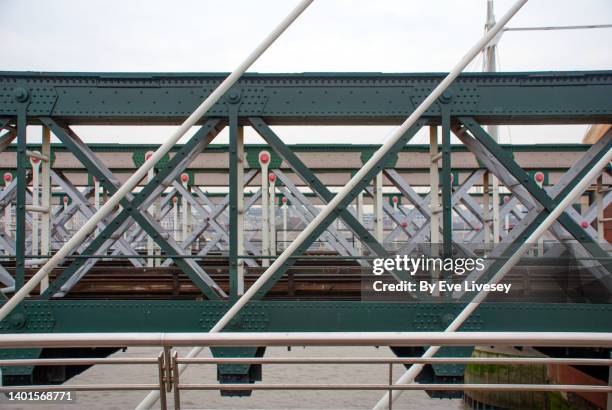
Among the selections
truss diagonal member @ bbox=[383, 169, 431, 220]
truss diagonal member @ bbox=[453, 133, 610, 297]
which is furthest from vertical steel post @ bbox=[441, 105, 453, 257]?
truss diagonal member @ bbox=[383, 169, 431, 220]

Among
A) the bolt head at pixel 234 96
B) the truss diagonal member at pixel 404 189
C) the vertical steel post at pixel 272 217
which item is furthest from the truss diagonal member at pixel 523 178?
the truss diagonal member at pixel 404 189

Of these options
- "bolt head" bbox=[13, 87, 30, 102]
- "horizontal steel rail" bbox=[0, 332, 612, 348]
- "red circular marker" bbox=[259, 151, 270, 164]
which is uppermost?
"red circular marker" bbox=[259, 151, 270, 164]

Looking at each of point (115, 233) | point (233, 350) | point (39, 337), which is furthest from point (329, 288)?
point (39, 337)

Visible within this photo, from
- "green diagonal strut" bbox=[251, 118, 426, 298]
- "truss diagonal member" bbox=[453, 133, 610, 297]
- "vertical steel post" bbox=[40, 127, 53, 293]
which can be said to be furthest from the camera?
"vertical steel post" bbox=[40, 127, 53, 293]

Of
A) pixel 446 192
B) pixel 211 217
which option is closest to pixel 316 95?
pixel 446 192

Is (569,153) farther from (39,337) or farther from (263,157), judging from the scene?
(39,337)

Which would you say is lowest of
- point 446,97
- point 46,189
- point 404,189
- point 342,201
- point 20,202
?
point 342,201

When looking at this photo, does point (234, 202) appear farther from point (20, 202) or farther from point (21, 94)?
point (21, 94)

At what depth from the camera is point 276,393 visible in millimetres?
19250

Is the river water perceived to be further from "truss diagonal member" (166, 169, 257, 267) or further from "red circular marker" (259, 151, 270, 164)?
"red circular marker" (259, 151, 270, 164)

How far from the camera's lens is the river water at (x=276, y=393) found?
57.4 ft

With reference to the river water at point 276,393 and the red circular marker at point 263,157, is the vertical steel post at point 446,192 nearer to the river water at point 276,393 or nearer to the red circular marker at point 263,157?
the red circular marker at point 263,157

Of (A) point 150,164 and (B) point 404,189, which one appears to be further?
(B) point 404,189

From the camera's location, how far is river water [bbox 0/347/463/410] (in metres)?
17.5
